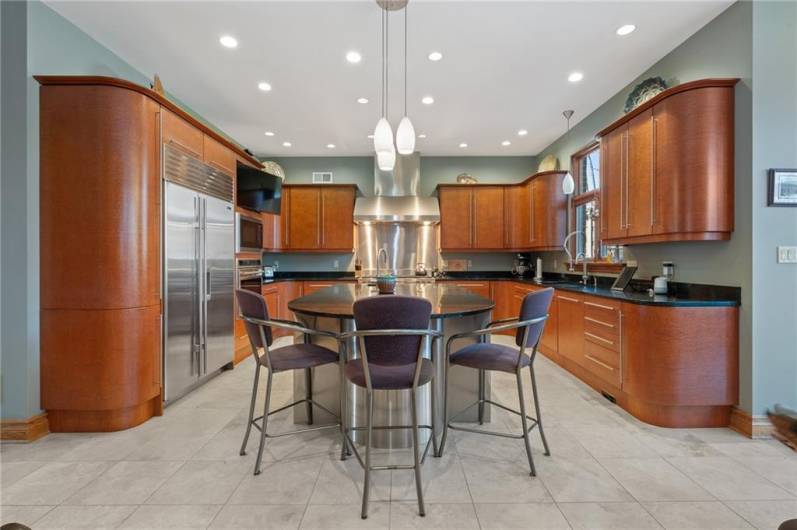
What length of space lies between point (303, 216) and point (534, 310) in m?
4.58

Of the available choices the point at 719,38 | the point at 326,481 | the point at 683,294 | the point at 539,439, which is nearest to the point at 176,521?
the point at 326,481

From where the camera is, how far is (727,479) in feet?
6.20

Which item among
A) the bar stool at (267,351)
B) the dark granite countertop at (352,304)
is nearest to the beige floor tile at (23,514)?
the bar stool at (267,351)

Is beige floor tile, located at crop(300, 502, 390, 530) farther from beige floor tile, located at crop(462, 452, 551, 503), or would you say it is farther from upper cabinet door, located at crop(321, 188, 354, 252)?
upper cabinet door, located at crop(321, 188, 354, 252)

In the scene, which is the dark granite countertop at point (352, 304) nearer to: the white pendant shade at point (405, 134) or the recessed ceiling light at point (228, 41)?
the white pendant shade at point (405, 134)

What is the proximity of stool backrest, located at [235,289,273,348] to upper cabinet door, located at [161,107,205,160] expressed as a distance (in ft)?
5.23

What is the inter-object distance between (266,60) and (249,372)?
2982mm

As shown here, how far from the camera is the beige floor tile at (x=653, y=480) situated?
176 centimetres

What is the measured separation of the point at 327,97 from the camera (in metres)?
3.85

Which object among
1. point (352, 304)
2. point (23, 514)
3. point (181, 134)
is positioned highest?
point (181, 134)

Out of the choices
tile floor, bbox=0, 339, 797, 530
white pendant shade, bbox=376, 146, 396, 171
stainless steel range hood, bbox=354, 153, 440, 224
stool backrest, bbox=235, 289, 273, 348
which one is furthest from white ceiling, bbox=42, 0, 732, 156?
tile floor, bbox=0, 339, 797, 530

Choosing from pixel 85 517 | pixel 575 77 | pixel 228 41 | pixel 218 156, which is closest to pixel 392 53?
pixel 228 41

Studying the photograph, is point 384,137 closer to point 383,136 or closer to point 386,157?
point 383,136

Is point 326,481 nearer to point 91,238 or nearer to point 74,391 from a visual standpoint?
point 74,391
